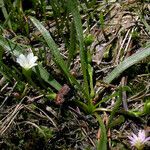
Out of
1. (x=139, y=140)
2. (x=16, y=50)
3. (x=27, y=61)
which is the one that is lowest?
(x=139, y=140)

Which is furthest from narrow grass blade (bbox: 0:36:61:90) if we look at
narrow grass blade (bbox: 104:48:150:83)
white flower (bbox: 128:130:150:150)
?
white flower (bbox: 128:130:150:150)

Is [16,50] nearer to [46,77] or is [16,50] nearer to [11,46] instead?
[11,46]

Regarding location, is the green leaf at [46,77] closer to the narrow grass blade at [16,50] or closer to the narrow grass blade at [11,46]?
the narrow grass blade at [16,50]

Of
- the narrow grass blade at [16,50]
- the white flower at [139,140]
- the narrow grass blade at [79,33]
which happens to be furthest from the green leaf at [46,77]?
the white flower at [139,140]

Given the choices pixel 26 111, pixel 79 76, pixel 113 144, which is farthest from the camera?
pixel 79 76

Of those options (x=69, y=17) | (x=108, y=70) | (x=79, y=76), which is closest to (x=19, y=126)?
(x=79, y=76)

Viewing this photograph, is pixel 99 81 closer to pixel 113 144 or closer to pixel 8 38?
pixel 113 144

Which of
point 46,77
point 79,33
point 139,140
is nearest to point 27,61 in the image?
point 46,77
